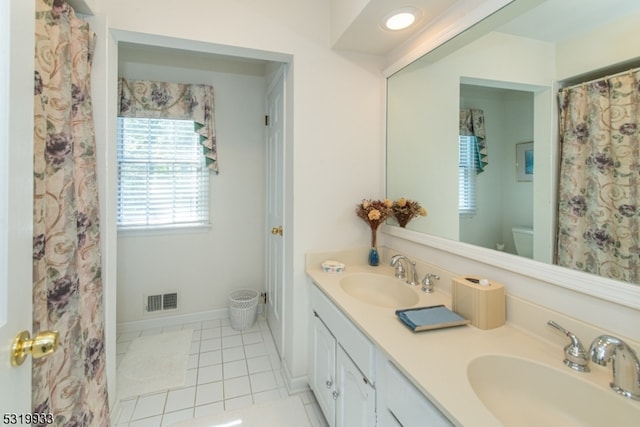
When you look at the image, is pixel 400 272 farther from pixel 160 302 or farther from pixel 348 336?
pixel 160 302

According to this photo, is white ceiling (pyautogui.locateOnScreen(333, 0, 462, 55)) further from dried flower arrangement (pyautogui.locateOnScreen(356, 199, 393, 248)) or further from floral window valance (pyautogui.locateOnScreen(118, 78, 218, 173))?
floral window valance (pyautogui.locateOnScreen(118, 78, 218, 173))

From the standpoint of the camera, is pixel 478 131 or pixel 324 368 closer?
pixel 478 131

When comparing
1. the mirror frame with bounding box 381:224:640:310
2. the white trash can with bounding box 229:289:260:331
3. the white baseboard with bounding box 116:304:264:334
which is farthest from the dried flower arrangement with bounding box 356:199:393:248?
the white baseboard with bounding box 116:304:264:334

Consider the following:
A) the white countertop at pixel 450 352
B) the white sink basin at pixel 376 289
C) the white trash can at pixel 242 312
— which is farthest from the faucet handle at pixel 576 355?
the white trash can at pixel 242 312

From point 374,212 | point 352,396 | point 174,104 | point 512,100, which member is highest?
point 174,104

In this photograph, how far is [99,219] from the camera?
1.50 m

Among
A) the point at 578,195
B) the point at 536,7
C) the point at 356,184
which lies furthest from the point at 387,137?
the point at 578,195

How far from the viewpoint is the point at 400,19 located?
4.84 ft

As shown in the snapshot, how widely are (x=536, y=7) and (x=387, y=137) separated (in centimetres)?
96

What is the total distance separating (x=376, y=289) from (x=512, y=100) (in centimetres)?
114

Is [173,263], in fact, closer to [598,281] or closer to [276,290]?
[276,290]

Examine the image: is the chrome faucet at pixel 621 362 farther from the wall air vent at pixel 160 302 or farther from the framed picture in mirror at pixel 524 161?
the wall air vent at pixel 160 302

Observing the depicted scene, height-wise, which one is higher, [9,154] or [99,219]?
[9,154]

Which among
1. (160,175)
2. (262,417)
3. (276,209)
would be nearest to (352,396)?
(262,417)
